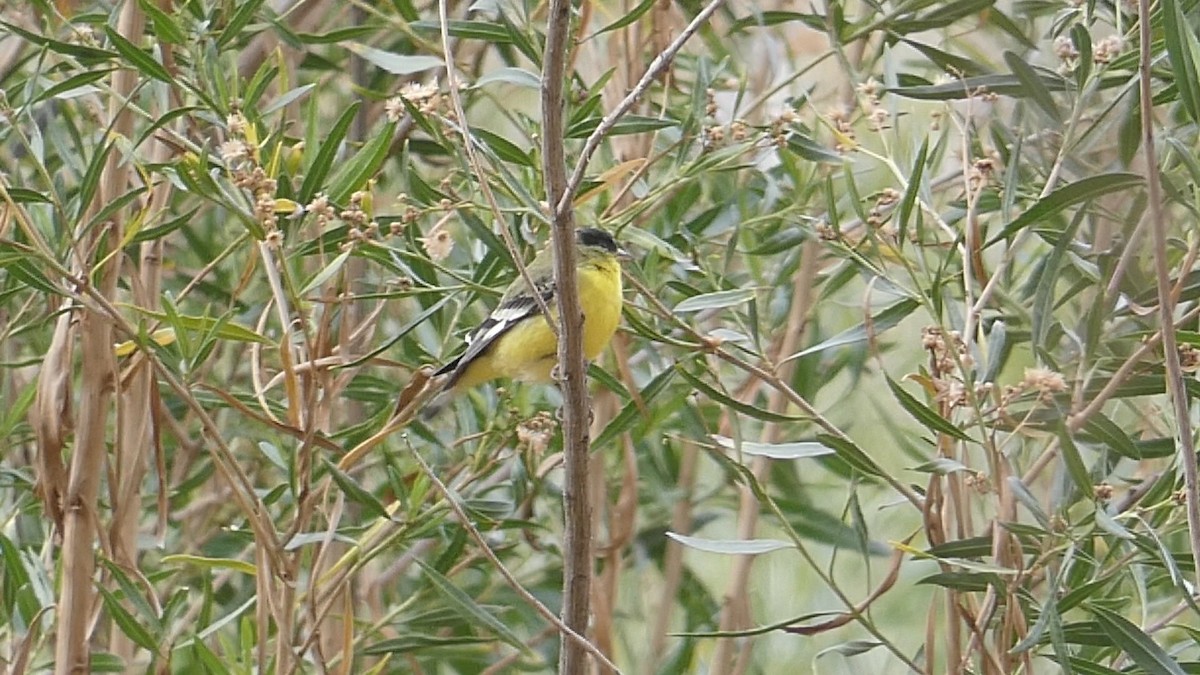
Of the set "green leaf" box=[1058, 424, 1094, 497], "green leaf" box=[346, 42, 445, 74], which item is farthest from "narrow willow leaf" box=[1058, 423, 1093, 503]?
"green leaf" box=[346, 42, 445, 74]

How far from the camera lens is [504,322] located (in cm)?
197

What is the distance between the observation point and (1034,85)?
1.35 metres

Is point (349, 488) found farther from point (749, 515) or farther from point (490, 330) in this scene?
point (749, 515)

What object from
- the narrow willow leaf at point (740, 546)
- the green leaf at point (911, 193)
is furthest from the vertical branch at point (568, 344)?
the green leaf at point (911, 193)

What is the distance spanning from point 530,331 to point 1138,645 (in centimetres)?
106

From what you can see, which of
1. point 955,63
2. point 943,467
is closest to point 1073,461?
point 943,467

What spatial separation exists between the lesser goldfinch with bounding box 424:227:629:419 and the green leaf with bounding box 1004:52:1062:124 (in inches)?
20.4

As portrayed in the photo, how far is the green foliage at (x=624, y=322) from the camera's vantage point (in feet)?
4.37

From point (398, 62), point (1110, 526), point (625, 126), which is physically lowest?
point (1110, 526)

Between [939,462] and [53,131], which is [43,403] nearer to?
[53,131]

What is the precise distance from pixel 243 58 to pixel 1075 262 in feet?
3.89

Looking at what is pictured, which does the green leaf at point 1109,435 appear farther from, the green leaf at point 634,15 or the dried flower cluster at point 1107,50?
the green leaf at point 634,15

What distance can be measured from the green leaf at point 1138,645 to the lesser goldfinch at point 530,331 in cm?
64

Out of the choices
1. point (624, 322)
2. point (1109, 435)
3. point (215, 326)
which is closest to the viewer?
point (1109, 435)
